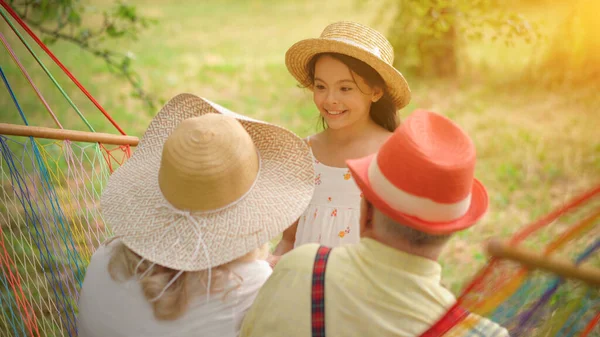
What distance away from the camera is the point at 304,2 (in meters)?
11.2

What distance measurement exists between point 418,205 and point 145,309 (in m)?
0.69

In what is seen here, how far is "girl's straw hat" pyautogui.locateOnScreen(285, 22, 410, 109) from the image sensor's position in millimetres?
1947

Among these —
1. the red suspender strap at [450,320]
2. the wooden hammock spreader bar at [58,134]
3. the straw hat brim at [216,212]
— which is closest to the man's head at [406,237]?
the red suspender strap at [450,320]

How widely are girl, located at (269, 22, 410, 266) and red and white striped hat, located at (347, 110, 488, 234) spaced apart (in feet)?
2.67

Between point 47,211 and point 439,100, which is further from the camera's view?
point 439,100

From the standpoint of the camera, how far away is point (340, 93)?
204cm

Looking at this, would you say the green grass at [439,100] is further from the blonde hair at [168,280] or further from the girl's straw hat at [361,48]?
the blonde hair at [168,280]

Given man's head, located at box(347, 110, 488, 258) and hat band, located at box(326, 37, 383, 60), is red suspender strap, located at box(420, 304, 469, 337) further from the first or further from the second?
hat band, located at box(326, 37, 383, 60)

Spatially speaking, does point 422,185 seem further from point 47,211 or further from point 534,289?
point 47,211

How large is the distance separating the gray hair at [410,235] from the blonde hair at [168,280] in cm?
39

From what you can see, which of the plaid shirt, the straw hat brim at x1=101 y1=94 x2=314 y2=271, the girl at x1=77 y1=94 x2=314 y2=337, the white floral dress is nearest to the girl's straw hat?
the white floral dress

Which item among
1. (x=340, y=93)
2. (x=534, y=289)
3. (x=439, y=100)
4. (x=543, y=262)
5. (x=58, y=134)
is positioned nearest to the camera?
(x=543, y=262)

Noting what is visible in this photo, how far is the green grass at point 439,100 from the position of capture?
369cm

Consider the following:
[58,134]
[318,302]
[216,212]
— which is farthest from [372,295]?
[58,134]
